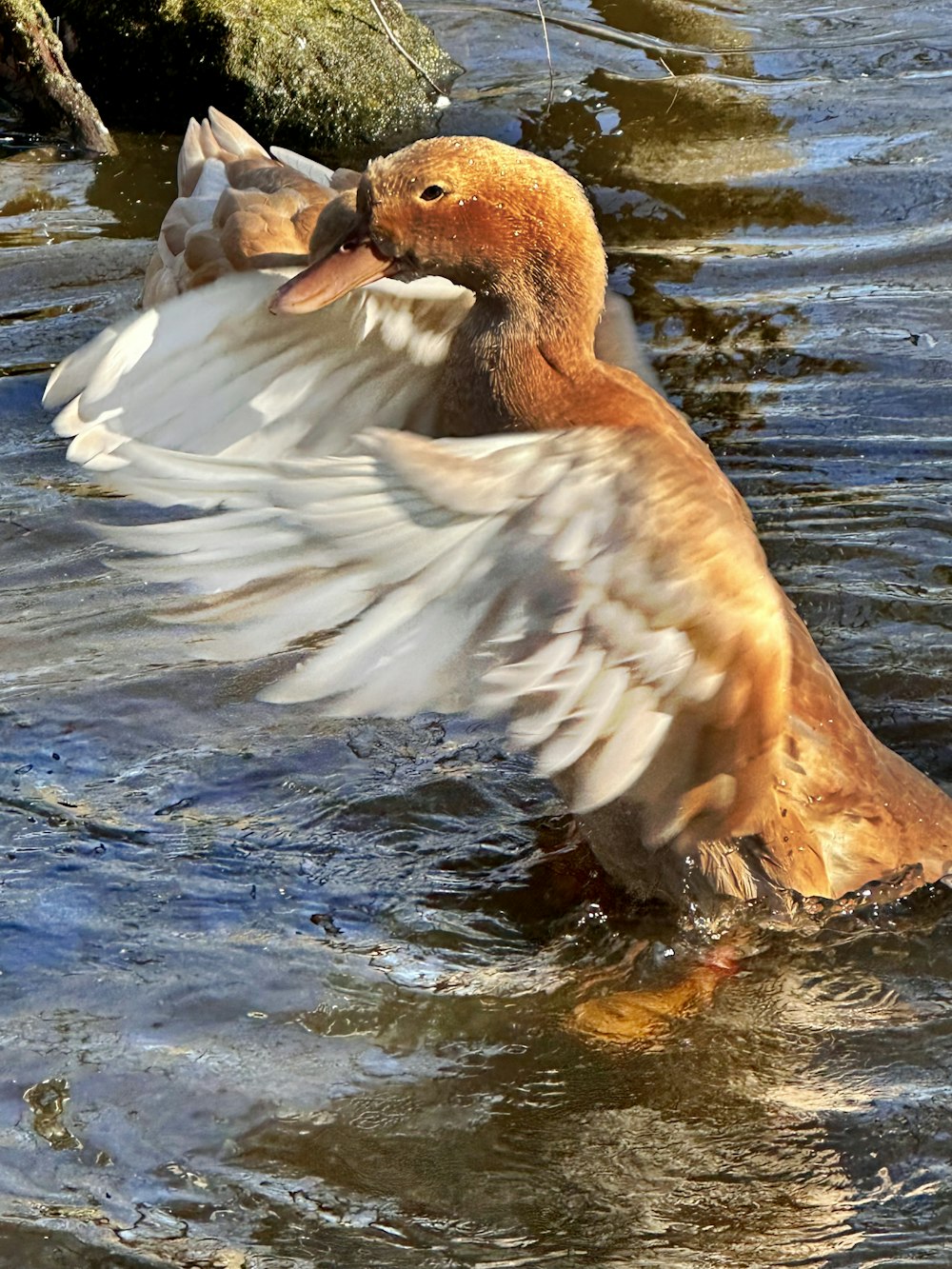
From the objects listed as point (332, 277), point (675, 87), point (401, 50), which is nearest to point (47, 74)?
point (401, 50)

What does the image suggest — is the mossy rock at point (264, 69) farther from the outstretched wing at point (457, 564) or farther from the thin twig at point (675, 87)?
the outstretched wing at point (457, 564)

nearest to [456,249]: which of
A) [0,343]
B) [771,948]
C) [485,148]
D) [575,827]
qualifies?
[485,148]

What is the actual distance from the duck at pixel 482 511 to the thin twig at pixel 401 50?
3.45 metres

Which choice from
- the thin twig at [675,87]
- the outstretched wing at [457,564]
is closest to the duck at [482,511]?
the outstretched wing at [457,564]

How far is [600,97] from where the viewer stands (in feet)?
27.3

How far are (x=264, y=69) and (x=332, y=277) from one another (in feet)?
17.1

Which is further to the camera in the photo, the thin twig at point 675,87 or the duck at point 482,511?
the thin twig at point 675,87

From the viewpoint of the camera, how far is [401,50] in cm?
791

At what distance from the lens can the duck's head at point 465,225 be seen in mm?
3527

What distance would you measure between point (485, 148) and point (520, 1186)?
2223 millimetres

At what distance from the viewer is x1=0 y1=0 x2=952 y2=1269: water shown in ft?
9.90

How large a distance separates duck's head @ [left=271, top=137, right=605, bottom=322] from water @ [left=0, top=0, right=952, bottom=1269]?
149cm

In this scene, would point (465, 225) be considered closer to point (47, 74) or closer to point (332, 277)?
point (332, 277)

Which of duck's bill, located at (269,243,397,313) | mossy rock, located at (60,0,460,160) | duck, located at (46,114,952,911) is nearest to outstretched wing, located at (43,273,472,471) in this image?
duck, located at (46,114,952,911)
